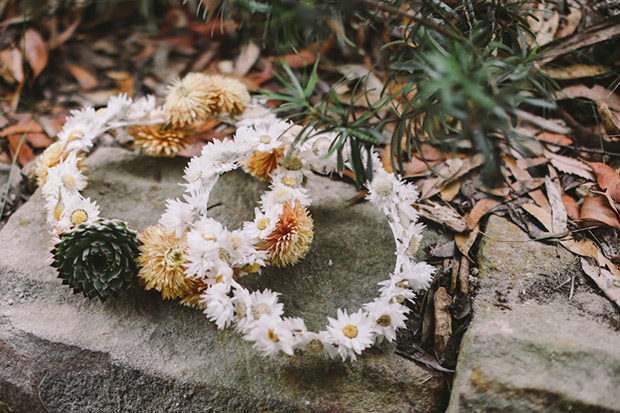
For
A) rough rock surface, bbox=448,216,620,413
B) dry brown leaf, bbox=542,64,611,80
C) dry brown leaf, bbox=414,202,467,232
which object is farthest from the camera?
dry brown leaf, bbox=542,64,611,80

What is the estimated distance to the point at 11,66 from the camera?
207 cm

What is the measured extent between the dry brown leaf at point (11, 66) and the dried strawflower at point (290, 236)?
1569mm

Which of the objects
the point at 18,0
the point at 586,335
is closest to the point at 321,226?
the point at 586,335

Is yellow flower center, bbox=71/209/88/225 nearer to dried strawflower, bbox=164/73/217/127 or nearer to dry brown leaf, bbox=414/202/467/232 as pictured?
dried strawflower, bbox=164/73/217/127

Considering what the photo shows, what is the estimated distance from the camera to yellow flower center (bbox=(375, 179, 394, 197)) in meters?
1.31

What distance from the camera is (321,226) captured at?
147cm

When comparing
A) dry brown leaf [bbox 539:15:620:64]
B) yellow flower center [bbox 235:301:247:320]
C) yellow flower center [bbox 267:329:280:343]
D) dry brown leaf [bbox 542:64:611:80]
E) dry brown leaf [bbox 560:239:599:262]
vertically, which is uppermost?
dry brown leaf [bbox 539:15:620:64]

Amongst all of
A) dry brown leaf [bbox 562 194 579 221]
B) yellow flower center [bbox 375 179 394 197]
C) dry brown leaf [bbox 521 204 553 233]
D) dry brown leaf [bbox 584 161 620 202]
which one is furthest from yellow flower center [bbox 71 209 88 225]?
dry brown leaf [bbox 584 161 620 202]

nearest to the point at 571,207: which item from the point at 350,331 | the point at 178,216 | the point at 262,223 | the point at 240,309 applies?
the point at 350,331

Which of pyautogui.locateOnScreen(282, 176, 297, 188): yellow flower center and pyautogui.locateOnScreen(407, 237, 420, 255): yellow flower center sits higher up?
pyautogui.locateOnScreen(282, 176, 297, 188): yellow flower center

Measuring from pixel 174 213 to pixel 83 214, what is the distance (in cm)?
31

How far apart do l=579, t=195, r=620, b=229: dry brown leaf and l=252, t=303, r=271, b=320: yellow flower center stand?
988 millimetres

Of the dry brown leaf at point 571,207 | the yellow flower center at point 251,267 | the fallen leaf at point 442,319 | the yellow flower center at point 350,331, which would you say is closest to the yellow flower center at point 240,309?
the yellow flower center at point 251,267

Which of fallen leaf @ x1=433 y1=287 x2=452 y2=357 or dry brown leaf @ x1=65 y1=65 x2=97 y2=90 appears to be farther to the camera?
dry brown leaf @ x1=65 y1=65 x2=97 y2=90
